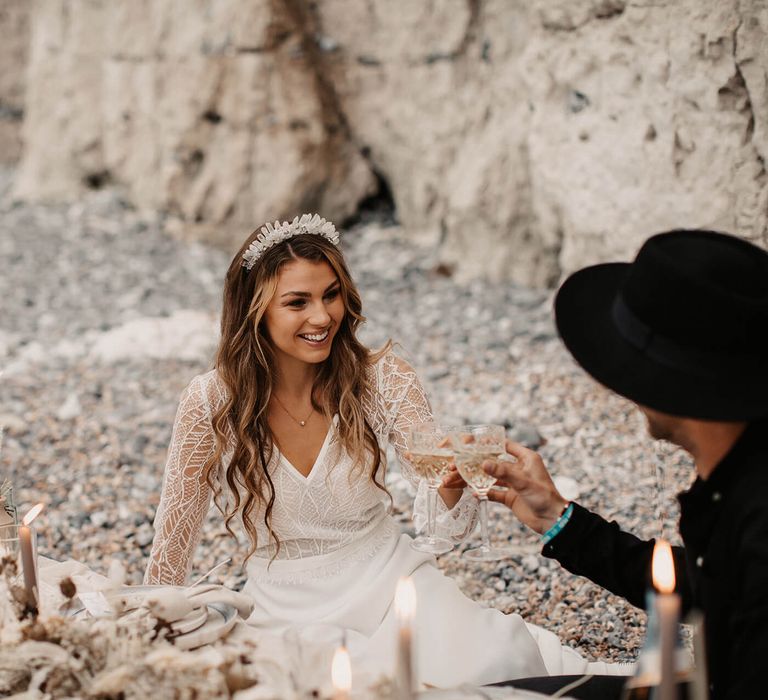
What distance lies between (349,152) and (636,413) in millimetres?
7560

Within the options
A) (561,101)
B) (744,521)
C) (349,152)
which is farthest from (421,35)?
(744,521)

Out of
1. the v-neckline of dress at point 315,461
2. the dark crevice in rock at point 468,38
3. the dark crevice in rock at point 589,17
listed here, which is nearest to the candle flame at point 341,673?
the v-neckline of dress at point 315,461

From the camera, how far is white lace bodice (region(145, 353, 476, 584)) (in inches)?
145

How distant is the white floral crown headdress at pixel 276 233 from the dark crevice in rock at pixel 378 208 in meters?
9.65

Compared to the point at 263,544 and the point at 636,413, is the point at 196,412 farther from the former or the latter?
the point at 636,413

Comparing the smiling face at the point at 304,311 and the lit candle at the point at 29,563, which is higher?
the smiling face at the point at 304,311

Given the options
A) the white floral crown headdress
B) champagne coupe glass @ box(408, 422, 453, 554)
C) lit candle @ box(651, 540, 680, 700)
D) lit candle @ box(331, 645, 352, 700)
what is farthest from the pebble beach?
lit candle @ box(651, 540, 680, 700)

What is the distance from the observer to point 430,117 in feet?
40.1

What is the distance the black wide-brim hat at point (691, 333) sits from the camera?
2158mm

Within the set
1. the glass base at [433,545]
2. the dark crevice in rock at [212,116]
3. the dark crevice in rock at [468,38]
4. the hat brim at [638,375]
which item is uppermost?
the dark crevice in rock at [468,38]

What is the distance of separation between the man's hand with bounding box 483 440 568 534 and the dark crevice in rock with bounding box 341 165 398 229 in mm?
10571

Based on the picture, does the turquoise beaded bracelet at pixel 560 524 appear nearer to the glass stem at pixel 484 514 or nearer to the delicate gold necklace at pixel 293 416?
the glass stem at pixel 484 514

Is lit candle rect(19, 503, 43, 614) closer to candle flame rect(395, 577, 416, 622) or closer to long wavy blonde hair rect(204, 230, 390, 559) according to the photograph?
candle flame rect(395, 577, 416, 622)

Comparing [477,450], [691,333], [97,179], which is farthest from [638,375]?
[97,179]
